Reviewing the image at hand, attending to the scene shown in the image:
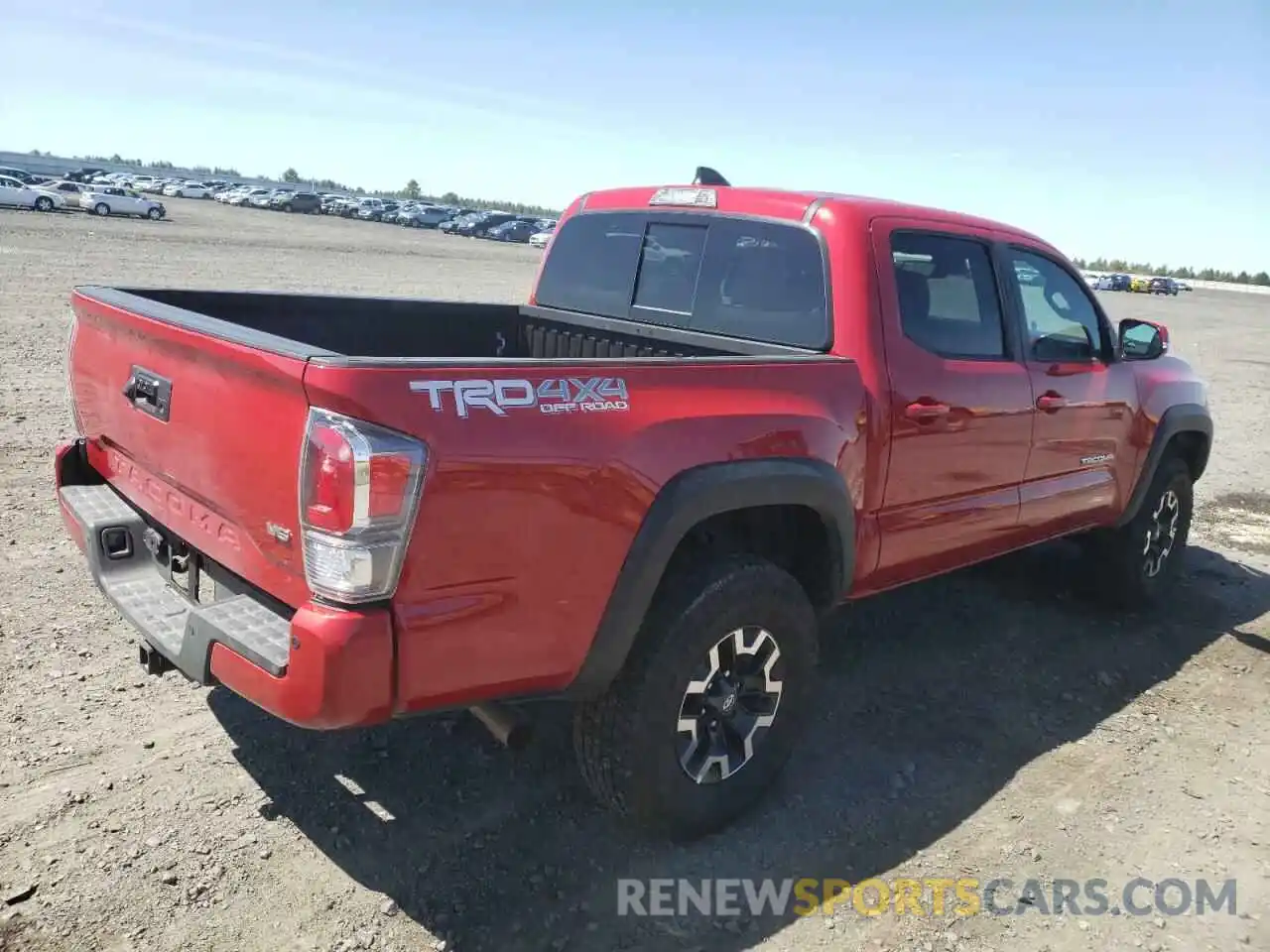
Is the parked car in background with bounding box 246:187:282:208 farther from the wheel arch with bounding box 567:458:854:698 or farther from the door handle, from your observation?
the wheel arch with bounding box 567:458:854:698

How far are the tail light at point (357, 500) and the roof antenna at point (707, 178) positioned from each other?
101 inches

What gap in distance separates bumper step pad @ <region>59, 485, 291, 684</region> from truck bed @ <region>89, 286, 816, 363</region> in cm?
68

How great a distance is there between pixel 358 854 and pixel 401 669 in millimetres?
998

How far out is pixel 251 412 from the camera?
2.42 m

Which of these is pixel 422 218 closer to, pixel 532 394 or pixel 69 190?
pixel 69 190

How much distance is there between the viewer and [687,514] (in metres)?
2.75

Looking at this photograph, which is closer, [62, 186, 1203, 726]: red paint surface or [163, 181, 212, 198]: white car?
[62, 186, 1203, 726]: red paint surface

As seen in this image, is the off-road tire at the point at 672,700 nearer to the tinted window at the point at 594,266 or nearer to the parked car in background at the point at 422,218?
the tinted window at the point at 594,266

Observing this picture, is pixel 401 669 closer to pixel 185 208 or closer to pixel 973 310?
pixel 973 310

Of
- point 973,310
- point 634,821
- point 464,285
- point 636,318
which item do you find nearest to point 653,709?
point 634,821

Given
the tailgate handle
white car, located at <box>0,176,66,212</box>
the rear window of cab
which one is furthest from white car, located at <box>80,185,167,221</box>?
the tailgate handle

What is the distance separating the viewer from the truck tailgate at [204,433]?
2340 mm

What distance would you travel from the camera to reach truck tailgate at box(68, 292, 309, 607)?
234cm

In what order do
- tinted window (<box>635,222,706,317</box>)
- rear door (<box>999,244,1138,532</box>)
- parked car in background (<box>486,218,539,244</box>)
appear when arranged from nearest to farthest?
tinted window (<box>635,222,706,317</box>)
rear door (<box>999,244,1138,532</box>)
parked car in background (<box>486,218,539,244</box>)
